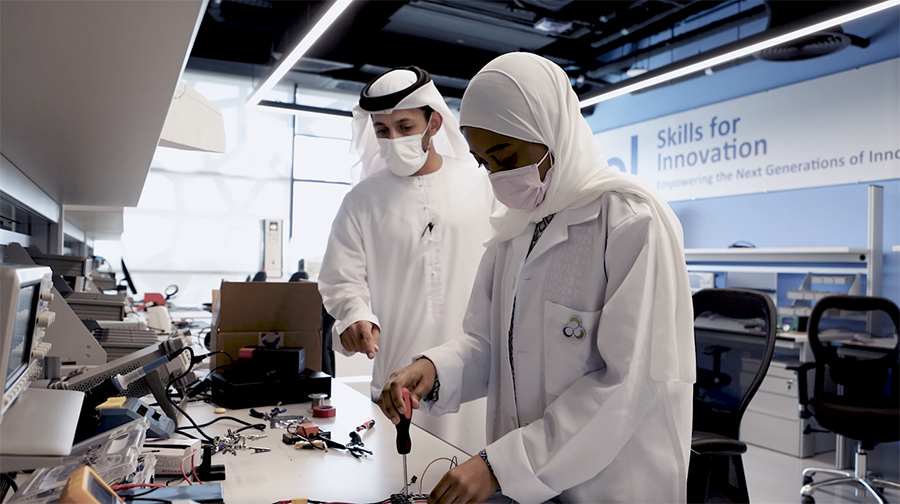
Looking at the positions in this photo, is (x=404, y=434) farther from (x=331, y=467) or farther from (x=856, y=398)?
(x=856, y=398)

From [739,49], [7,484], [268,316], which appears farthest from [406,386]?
[739,49]

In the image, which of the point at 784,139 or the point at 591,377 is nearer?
the point at 591,377

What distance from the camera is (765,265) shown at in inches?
198

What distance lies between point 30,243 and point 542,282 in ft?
7.34

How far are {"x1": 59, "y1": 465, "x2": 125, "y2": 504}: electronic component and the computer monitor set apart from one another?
3.7 inches

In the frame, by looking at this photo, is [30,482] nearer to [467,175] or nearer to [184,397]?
[184,397]

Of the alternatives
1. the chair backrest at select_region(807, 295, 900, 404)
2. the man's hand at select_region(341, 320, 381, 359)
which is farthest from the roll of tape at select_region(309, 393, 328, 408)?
the chair backrest at select_region(807, 295, 900, 404)

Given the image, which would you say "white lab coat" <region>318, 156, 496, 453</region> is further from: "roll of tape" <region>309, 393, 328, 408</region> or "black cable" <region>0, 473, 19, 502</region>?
"black cable" <region>0, 473, 19, 502</region>

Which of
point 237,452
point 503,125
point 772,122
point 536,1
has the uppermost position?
point 536,1

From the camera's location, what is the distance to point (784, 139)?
5109 mm

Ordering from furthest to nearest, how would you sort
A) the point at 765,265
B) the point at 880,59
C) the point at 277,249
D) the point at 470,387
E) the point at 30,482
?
the point at 277,249 < the point at 765,265 < the point at 880,59 < the point at 470,387 < the point at 30,482

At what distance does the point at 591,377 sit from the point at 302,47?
2595 mm

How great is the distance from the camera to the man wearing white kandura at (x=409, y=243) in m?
1.85

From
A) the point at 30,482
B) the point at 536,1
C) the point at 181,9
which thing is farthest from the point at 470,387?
the point at 536,1
